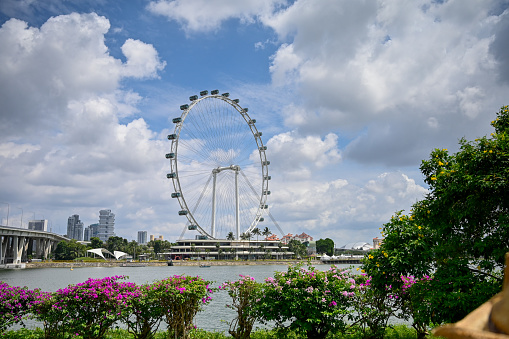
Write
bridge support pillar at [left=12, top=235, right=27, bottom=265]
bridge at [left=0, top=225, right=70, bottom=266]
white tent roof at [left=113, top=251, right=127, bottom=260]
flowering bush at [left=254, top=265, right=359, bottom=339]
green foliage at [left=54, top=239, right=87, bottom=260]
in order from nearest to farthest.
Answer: flowering bush at [left=254, top=265, right=359, bottom=339] → bridge at [left=0, top=225, right=70, bottom=266] → bridge support pillar at [left=12, top=235, right=27, bottom=265] → green foliage at [left=54, top=239, right=87, bottom=260] → white tent roof at [left=113, top=251, right=127, bottom=260]

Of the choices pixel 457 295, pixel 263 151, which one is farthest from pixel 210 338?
pixel 263 151

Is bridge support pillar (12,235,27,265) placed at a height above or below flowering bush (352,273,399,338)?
above

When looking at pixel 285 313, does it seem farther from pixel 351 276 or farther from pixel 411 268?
pixel 411 268

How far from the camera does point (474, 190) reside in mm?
8648

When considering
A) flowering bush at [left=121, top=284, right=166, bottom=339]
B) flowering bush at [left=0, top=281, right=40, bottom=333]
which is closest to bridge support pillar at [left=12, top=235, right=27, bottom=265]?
flowering bush at [left=0, top=281, right=40, bottom=333]

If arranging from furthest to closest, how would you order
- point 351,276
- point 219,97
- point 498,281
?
point 219,97, point 351,276, point 498,281

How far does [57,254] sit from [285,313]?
135 meters

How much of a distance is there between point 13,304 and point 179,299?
4.69 metres

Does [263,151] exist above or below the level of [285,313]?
above

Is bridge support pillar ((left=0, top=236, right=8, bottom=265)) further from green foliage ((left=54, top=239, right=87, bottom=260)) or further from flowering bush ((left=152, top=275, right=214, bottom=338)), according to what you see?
flowering bush ((left=152, top=275, right=214, bottom=338))

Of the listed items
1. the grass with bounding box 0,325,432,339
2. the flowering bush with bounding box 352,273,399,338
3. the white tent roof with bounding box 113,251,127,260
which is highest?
the white tent roof with bounding box 113,251,127,260

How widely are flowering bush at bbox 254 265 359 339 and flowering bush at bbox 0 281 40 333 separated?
6399 millimetres

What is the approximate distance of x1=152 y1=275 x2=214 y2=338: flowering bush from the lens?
35.9ft

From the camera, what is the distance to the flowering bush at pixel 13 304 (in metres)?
11.3
